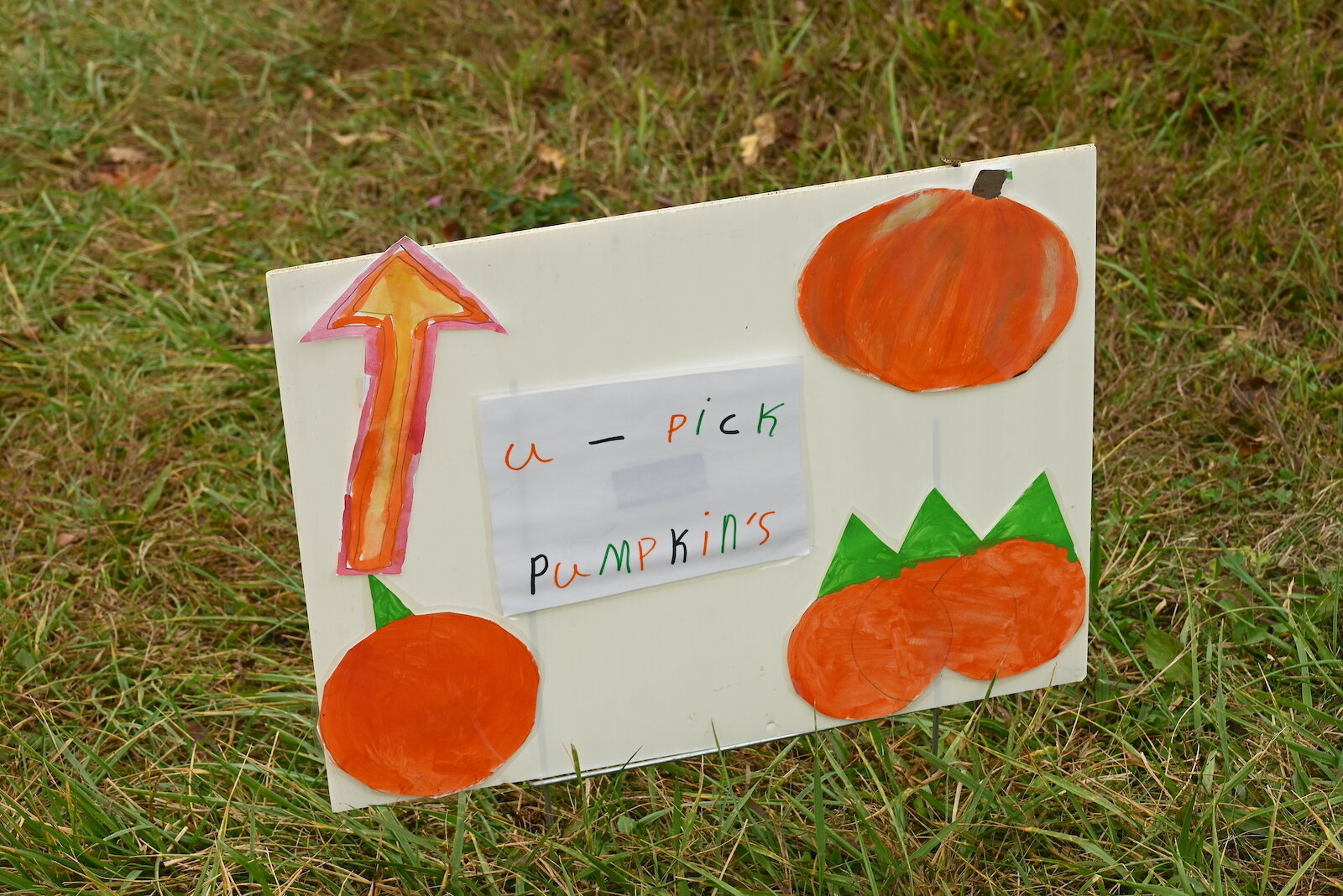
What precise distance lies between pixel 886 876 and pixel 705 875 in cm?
23

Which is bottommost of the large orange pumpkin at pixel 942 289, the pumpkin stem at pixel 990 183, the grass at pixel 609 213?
the grass at pixel 609 213

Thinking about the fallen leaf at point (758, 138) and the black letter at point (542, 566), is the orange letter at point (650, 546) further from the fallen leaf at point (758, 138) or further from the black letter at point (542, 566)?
the fallen leaf at point (758, 138)

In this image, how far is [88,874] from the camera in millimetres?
1497

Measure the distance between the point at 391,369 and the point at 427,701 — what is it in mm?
405

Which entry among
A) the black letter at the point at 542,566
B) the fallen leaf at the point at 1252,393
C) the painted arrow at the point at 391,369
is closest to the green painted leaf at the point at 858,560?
the black letter at the point at 542,566

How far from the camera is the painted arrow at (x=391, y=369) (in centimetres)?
117

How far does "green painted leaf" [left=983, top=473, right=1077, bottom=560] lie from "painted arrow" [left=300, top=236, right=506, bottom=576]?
658mm

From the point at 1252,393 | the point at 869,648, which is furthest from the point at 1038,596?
the point at 1252,393

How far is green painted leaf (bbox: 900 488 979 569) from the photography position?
4.54 ft

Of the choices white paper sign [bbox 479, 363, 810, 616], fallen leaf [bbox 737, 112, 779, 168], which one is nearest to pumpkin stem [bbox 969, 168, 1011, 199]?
white paper sign [bbox 479, 363, 810, 616]

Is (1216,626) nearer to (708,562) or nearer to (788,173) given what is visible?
(708,562)

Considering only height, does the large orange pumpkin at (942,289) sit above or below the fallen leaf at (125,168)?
above

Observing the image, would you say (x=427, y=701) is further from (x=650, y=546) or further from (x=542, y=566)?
(x=650, y=546)

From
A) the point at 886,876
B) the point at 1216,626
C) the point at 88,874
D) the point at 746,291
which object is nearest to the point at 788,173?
the point at 1216,626
